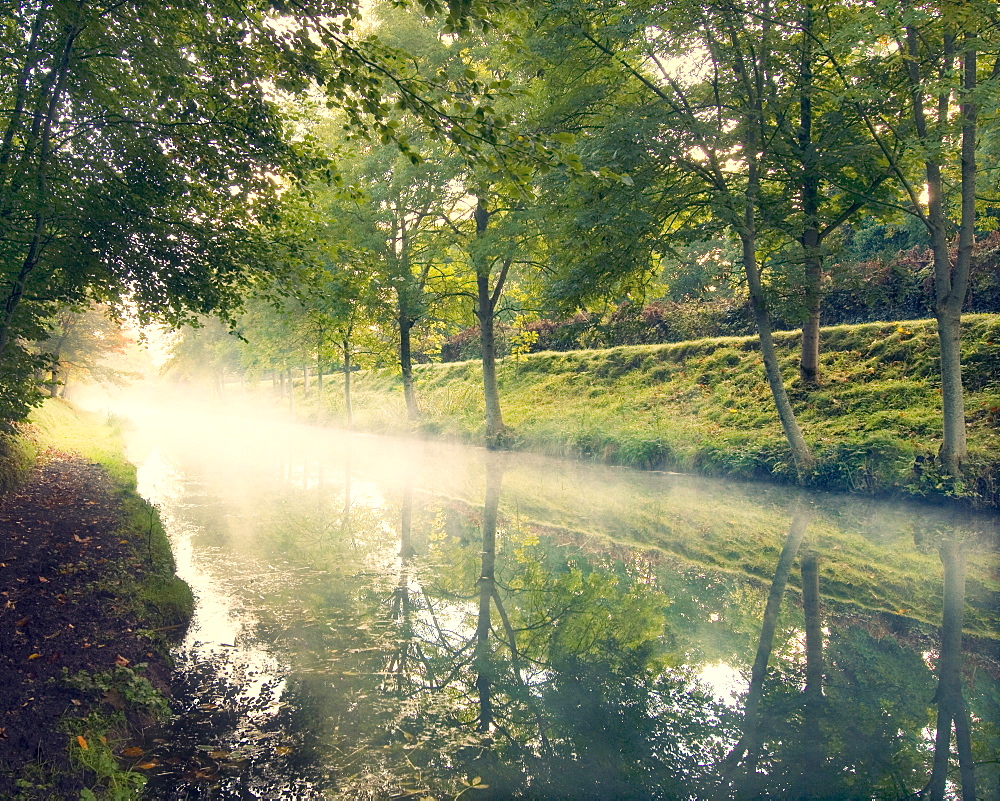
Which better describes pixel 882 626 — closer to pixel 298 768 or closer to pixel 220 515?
pixel 298 768

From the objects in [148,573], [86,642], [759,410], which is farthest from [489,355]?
[86,642]

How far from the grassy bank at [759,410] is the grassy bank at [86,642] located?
1208 cm

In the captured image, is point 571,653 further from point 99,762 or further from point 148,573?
point 148,573

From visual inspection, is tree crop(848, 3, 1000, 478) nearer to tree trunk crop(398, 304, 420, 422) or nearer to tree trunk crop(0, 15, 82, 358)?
tree trunk crop(0, 15, 82, 358)

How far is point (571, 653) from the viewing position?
5703 millimetres

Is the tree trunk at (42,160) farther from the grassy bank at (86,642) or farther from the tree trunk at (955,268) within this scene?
the tree trunk at (955,268)

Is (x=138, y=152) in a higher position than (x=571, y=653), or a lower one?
higher

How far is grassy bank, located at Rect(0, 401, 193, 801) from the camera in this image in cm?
344

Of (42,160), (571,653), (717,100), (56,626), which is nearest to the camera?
(56,626)

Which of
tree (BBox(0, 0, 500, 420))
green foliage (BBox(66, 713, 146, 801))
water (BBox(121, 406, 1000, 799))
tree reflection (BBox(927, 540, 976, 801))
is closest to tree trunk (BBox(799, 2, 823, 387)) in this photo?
water (BBox(121, 406, 1000, 799))

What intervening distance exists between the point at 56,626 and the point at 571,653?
4230 millimetres

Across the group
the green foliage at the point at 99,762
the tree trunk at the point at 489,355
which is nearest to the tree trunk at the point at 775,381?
the tree trunk at the point at 489,355

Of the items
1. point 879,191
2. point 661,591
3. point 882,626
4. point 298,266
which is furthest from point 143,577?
point 879,191

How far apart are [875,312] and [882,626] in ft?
48.9
